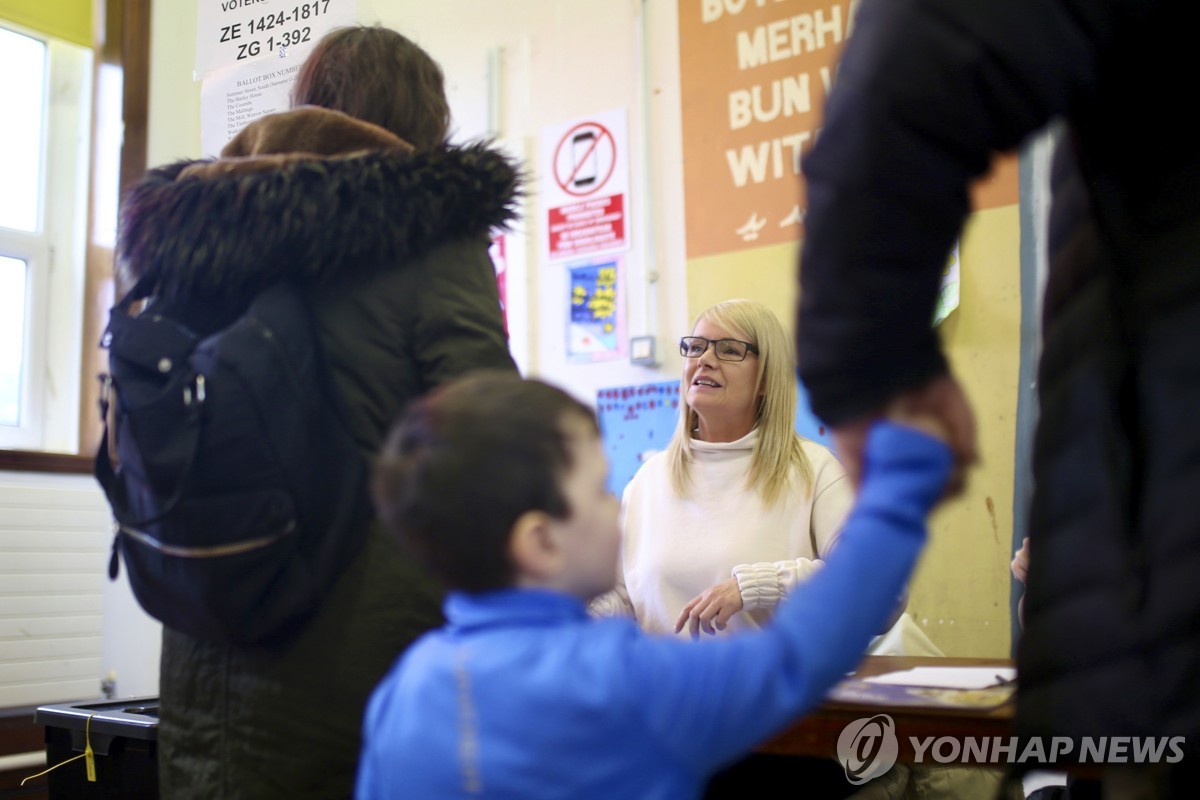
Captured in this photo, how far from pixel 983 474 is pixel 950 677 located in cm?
144

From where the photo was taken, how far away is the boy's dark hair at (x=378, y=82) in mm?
1513

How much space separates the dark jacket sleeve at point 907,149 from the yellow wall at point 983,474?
240 centimetres

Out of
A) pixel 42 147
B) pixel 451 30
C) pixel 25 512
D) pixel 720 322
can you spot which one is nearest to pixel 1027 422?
pixel 720 322

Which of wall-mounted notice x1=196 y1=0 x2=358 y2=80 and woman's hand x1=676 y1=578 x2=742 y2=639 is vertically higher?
wall-mounted notice x1=196 y1=0 x2=358 y2=80

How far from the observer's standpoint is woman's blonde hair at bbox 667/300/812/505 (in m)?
2.33

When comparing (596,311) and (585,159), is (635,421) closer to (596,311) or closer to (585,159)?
(596,311)

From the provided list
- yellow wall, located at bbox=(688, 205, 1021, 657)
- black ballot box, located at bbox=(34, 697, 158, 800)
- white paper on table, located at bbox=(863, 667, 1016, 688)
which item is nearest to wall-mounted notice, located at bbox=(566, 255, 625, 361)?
yellow wall, located at bbox=(688, 205, 1021, 657)

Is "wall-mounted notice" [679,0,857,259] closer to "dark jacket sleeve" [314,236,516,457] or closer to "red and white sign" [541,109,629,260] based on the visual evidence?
"red and white sign" [541,109,629,260]

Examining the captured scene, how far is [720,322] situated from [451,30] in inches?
91.9

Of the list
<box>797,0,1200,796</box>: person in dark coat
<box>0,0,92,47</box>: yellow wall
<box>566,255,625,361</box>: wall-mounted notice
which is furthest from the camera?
<box>0,0,92,47</box>: yellow wall

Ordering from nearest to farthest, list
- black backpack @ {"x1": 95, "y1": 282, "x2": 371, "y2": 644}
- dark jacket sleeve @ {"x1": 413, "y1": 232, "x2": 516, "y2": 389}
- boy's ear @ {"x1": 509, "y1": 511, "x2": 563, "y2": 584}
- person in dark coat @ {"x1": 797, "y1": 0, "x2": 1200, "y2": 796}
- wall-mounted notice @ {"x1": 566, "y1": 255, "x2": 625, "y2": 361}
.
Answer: person in dark coat @ {"x1": 797, "y1": 0, "x2": 1200, "y2": 796}
boy's ear @ {"x1": 509, "y1": 511, "x2": 563, "y2": 584}
black backpack @ {"x1": 95, "y1": 282, "x2": 371, "y2": 644}
dark jacket sleeve @ {"x1": 413, "y1": 232, "x2": 516, "y2": 389}
wall-mounted notice @ {"x1": 566, "y1": 255, "x2": 625, "y2": 361}

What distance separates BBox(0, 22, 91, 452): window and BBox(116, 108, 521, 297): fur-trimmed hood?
10.6 feet

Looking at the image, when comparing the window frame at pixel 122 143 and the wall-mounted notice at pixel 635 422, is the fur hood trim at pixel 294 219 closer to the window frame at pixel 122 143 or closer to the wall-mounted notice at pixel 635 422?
the wall-mounted notice at pixel 635 422

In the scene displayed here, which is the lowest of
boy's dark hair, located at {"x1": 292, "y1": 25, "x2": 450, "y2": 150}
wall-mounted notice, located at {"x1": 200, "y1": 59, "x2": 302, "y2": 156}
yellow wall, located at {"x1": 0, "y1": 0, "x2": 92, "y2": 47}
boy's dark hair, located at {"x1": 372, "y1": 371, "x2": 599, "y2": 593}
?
boy's dark hair, located at {"x1": 372, "y1": 371, "x2": 599, "y2": 593}
